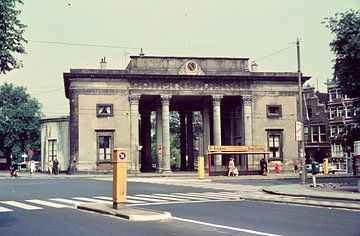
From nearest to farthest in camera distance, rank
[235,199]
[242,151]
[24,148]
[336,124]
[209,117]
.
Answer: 1. [235,199]
2. [242,151]
3. [209,117]
4. [336,124]
5. [24,148]

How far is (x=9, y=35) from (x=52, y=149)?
174ft

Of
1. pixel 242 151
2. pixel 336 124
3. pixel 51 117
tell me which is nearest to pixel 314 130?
pixel 336 124

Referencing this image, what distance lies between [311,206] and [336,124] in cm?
6494

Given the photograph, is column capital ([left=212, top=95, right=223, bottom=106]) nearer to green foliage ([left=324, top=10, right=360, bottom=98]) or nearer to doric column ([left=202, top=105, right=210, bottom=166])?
doric column ([left=202, top=105, right=210, bottom=166])

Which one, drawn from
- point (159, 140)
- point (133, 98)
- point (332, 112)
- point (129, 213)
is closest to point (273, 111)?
point (159, 140)

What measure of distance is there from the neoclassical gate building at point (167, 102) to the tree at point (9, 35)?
42.6 meters

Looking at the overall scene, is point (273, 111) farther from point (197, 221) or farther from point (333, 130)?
point (197, 221)

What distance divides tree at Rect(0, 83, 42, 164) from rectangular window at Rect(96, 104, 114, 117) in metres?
39.2

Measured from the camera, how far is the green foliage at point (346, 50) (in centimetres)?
3694

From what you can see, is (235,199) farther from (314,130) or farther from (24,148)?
(24,148)

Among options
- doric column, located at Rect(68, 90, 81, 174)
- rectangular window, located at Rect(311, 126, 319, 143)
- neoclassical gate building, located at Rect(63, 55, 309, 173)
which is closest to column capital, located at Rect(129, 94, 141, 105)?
neoclassical gate building, located at Rect(63, 55, 309, 173)

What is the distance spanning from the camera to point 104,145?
186 feet

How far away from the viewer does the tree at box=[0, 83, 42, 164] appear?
93.0 m

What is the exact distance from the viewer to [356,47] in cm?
A: 3572
